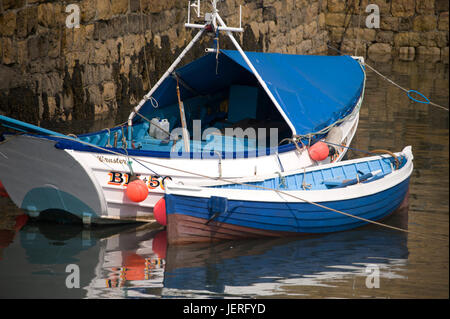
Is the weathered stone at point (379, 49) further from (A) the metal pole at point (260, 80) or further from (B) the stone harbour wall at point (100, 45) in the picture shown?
(A) the metal pole at point (260, 80)

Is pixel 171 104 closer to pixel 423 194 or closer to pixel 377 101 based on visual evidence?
pixel 423 194

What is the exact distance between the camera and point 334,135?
1148 centimetres

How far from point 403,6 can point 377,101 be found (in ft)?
29.2

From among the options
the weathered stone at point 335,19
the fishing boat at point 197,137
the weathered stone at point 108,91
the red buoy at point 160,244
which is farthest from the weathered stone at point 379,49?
the red buoy at point 160,244

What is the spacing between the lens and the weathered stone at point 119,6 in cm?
1559

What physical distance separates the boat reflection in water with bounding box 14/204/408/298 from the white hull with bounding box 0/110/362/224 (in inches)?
12.0

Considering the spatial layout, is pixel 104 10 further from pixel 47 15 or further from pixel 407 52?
pixel 407 52

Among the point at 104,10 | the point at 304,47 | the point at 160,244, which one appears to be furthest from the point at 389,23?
the point at 160,244

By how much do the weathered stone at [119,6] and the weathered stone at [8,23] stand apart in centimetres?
312

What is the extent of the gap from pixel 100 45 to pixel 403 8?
13680 mm

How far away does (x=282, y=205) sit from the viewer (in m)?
9.15

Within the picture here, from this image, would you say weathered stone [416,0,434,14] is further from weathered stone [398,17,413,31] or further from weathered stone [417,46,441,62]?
weathered stone [417,46,441,62]

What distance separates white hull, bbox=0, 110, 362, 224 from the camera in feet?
30.2

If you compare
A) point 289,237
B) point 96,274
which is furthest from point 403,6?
point 96,274
